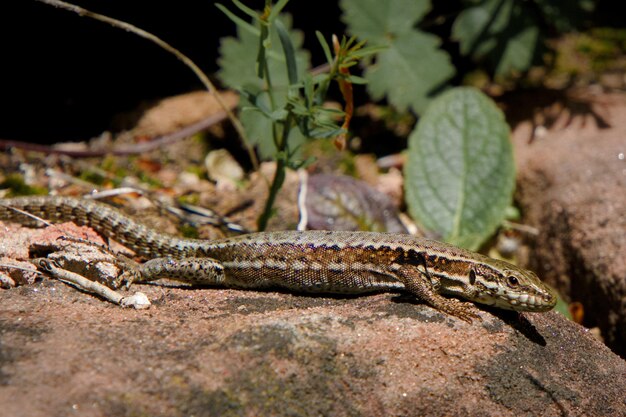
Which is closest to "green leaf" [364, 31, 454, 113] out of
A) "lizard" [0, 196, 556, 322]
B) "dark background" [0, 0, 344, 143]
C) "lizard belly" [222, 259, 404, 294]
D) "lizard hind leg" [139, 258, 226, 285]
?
"dark background" [0, 0, 344, 143]

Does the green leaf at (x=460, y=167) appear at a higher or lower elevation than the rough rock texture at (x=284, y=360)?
higher

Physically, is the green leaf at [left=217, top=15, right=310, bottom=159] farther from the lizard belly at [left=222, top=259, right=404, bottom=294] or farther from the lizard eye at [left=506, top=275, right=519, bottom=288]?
the lizard eye at [left=506, top=275, right=519, bottom=288]

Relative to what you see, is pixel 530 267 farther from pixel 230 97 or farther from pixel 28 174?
pixel 28 174

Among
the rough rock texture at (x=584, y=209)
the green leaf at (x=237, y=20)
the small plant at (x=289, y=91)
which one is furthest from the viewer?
the rough rock texture at (x=584, y=209)

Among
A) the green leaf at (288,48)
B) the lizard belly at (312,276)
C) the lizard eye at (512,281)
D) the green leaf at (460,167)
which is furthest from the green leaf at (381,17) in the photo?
the lizard eye at (512,281)

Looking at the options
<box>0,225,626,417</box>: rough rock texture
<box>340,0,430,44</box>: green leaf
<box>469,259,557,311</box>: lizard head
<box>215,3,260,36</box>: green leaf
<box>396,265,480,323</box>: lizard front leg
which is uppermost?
<box>340,0,430,44</box>: green leaf

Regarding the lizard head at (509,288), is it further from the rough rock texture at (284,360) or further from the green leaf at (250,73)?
the green leaf at (250,73)

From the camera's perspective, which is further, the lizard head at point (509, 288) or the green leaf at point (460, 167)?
the green leaf at point (460, 167)
